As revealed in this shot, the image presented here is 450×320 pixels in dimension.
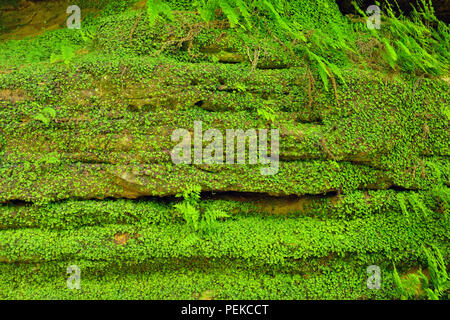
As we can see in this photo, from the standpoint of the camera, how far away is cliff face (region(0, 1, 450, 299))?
4.63m

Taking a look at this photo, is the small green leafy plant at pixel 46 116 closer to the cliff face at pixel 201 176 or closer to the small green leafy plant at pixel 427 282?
the cliff face at pixel 201 176

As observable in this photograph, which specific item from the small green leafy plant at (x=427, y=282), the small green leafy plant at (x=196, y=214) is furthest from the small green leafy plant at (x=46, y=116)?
the small green leafy plant at (x=427, y=282)

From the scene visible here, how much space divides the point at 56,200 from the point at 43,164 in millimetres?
617

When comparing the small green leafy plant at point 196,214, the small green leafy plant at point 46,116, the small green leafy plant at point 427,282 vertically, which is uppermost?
the small green leafy plant at point 46,116

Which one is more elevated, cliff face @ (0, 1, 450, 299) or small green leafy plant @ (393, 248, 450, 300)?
cliff face @ (0, 1, 450, 299)

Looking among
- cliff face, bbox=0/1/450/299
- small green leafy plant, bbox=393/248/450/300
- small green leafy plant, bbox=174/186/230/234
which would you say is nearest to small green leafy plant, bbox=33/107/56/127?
cliff face, bbox=0/1/450/299

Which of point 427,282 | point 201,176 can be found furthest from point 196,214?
point 427,282

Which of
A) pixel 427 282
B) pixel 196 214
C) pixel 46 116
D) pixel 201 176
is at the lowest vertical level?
pixel 427 282

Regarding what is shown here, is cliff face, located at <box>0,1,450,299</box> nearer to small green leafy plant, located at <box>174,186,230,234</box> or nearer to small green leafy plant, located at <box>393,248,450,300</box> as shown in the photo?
small green leafy plant, located at <box>174,186,230,234</box>

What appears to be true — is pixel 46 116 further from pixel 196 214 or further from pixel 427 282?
pixel 427 282

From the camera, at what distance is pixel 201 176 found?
4773mm

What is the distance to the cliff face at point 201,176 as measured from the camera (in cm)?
463

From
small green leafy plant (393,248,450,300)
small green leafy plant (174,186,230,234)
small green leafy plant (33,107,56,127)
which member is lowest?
small green leafy plant (393,248,450,300)

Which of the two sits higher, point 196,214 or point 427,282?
point 196,214
